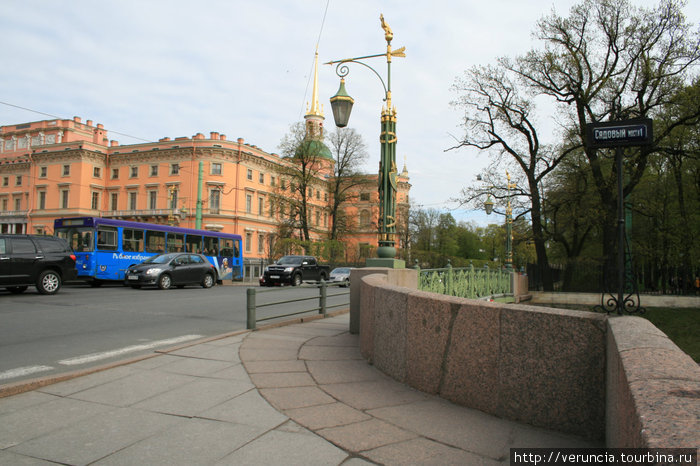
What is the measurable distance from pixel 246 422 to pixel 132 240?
22.1 m

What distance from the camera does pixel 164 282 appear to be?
21.1m

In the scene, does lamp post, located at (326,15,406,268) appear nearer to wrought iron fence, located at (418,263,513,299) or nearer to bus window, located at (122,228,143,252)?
wrought iron fence, located at (418,263,513,299)

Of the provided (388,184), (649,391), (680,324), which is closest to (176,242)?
(388,184)

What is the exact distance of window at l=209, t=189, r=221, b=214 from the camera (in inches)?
2530

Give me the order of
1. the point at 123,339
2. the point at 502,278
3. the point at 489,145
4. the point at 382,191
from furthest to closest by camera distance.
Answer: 1. the point at 489,145
2. the point at 502,278
3. the point at 382,191
4. the point at 123,339

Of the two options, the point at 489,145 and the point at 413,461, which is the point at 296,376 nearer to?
the point at 413,461

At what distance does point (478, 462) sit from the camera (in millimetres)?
3254

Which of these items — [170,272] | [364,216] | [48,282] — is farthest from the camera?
[364,216]

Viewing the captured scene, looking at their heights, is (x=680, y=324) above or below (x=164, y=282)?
below

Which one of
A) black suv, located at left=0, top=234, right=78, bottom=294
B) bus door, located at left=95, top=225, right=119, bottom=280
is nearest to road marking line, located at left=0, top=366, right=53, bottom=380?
black suv, located at left=0, top=234, right=78, bottom=294

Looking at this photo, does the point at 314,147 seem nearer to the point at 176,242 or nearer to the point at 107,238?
the point at 176,242

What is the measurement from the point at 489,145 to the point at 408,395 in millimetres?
27205

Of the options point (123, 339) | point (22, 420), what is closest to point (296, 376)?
point (22, 420)

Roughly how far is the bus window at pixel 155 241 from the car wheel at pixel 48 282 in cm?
837
